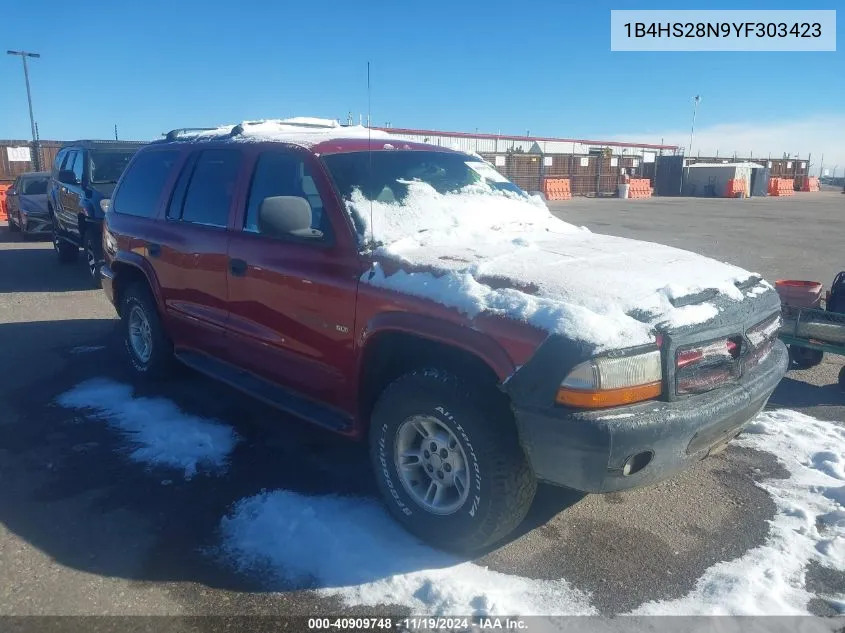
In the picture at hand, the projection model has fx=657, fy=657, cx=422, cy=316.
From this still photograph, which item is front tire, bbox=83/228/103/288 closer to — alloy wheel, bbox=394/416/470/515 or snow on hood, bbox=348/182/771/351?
snow on hood, bbox=348/182/771/351

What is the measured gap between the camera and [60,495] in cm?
365

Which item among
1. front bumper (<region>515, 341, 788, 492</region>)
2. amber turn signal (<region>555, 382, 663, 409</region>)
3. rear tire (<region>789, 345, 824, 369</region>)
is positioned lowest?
rear tire (<region>789, 345, 824, 369</region>)

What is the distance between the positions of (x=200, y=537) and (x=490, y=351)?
68.8 inches

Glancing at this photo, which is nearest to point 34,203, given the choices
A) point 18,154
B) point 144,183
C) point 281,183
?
point 18,154

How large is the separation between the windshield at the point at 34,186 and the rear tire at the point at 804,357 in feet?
48.5

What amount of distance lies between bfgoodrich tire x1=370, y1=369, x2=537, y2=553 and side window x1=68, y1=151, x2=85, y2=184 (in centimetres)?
847

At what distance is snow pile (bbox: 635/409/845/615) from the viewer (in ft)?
9.11

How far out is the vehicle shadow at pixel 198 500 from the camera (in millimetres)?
3039

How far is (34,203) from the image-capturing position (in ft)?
45.2

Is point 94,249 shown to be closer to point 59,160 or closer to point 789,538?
point 59,160

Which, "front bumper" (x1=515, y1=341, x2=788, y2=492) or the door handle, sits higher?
the door handle

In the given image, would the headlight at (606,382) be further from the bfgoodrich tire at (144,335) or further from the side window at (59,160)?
the side window at (59,160)

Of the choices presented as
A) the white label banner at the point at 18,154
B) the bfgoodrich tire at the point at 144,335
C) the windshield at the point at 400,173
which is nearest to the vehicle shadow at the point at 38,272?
the bfgoodrich tire at the point at 144,335

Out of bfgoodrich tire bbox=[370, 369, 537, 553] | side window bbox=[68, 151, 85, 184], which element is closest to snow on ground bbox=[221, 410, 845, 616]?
bfgoodrich tire bbox=[370, 369, 537, 553]
